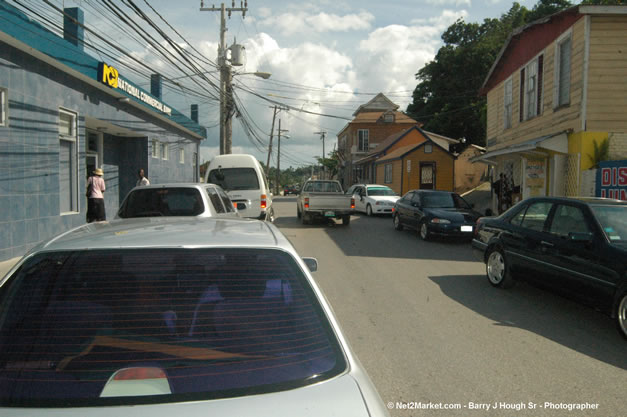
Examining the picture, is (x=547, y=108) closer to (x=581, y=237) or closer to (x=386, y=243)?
(x=386, y=243)

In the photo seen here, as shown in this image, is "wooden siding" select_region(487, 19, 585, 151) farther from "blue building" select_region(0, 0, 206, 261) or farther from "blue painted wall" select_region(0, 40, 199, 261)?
"blue painted wall" select_region(0, 40, 199, 261)

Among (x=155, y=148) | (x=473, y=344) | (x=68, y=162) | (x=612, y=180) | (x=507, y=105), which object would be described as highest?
(x=507, y=105)

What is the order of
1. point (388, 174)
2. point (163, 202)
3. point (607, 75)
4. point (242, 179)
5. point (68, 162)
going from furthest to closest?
point (388, 174) < point (242, 179) < point (68, 162) < point (607, 75) < point (163, 202)

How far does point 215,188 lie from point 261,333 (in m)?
7.07

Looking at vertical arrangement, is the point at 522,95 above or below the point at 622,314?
above

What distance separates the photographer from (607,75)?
12.7 metres

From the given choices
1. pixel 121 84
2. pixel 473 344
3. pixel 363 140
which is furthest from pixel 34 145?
pixel 363 140

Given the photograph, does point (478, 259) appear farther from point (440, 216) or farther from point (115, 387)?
point (115, 387)

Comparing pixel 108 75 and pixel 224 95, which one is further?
pixel 224 95

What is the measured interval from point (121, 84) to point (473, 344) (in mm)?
14619

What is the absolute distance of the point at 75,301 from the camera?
2.22 meters

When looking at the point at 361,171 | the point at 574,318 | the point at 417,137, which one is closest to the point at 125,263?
the point at 574,318

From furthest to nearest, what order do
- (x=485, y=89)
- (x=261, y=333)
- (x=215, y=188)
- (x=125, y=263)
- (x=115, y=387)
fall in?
(x=485, y=89)
(x=215, y=188)
(x=125, y=263)
(x=261, y=333)
(x=115, y=387)

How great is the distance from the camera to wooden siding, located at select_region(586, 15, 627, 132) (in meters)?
12.7
